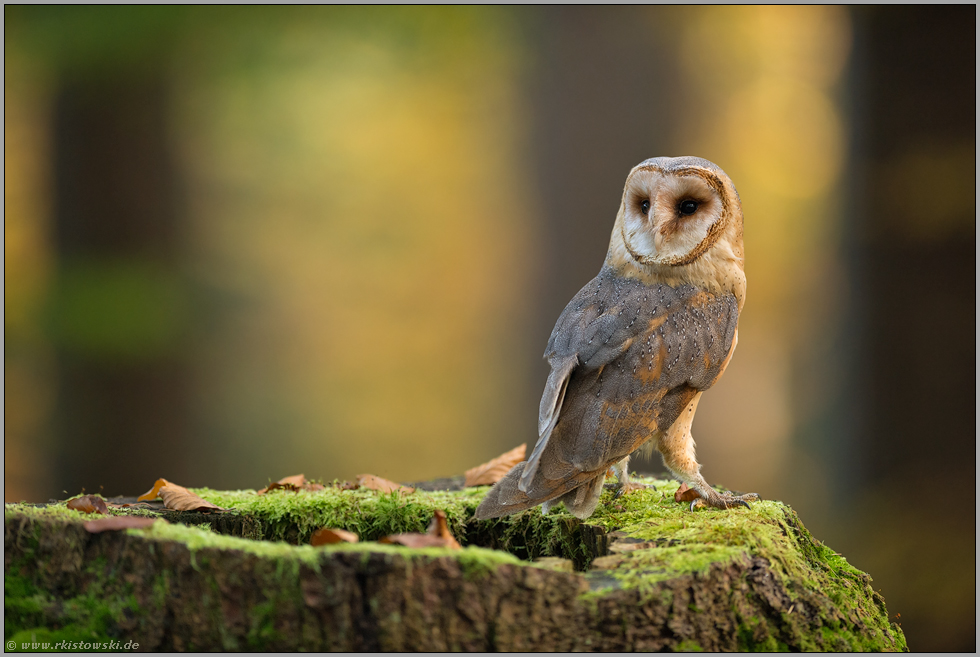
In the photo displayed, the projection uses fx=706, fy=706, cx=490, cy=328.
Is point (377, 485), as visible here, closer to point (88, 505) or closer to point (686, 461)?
point (88, 505)

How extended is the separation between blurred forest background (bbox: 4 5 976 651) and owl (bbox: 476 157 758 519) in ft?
8.67

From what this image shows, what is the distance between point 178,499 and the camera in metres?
2.90

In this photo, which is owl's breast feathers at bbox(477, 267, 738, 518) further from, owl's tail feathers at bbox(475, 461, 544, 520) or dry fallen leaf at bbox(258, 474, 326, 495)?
dry fallen leaf at bbox(258, 474, 326, 495)

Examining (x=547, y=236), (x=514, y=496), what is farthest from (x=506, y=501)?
(x=547, y=236)

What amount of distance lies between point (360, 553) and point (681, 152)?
5161 mm

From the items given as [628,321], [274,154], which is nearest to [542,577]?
[628,321]

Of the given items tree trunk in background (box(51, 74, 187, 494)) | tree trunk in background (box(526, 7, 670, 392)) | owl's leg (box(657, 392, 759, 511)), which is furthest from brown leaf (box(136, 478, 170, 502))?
tree trunk in background (box(526, 7, 670, 392))

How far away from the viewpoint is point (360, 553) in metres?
1.79

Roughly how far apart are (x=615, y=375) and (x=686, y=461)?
55 centimetres

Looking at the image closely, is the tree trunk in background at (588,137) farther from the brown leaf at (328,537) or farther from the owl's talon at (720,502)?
the brown leaf at (328,537)

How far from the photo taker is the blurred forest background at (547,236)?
5.39m

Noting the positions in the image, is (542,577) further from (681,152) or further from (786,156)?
(786,156)

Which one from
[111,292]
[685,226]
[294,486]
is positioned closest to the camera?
[685,226]

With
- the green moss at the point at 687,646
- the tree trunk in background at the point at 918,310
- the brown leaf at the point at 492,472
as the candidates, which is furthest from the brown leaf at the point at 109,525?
the tree trunk in background at the point at 918,310
